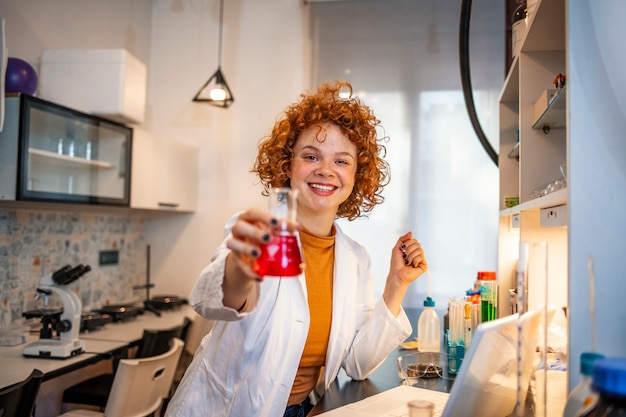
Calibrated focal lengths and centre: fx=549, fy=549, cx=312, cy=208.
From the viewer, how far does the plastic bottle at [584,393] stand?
0.76m

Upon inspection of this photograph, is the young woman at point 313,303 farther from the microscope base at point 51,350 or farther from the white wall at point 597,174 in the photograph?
the microscope base at point 51,350

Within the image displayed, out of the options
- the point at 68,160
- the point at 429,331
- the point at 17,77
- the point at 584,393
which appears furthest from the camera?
the point at 68,160

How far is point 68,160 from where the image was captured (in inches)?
118

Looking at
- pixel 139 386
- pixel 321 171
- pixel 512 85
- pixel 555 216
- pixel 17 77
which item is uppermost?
pixel 17 77

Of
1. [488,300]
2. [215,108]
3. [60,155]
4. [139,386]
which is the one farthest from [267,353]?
[215,108]

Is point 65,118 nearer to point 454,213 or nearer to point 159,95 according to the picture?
point 159,95

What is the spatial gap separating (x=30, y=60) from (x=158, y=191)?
3.60 feet

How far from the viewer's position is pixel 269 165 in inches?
74.0

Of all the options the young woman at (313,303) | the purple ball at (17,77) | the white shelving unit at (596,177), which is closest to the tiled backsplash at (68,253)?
the purple ball at (17,77)

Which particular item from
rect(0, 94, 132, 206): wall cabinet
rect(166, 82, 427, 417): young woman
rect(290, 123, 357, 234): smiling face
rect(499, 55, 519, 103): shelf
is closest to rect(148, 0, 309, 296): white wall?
rect(0, 94, 132, 206): wall cabinet

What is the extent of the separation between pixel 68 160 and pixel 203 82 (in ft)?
5.30

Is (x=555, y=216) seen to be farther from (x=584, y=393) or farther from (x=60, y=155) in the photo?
(x=60, y=155)

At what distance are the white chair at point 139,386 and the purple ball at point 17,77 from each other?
4.76 feet

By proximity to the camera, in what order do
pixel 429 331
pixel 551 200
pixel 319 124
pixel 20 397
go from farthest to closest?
pixel 429 331 < pixel 20 397 < pixel 319 124 < pixel 551 200
